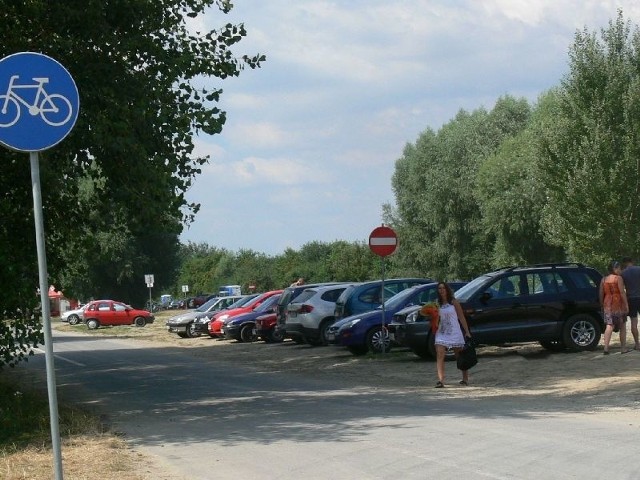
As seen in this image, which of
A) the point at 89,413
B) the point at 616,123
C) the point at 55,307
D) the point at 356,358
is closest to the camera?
the point at 89,413

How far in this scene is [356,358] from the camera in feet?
83.7

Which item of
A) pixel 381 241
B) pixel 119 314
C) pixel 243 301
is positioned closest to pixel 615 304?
pixel 381 241

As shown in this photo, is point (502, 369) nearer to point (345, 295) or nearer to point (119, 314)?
point (345, 295)

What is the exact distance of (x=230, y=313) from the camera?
38.5 meters

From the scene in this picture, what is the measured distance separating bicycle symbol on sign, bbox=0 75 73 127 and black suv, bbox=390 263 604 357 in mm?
15412

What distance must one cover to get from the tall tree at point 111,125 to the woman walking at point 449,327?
4677 millimetres

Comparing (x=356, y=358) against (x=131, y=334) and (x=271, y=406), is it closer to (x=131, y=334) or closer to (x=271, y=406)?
(x=271, y=406)

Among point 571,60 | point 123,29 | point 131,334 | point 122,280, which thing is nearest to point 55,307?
point 122,280

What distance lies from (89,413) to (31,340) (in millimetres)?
1424

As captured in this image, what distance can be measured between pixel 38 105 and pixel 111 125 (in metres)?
8.22

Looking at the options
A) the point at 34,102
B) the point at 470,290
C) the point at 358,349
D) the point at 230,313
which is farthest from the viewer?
the point at 230,313

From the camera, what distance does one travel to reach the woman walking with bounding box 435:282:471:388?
18156mm

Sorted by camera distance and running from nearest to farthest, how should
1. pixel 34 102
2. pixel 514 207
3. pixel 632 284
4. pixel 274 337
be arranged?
pixel 34 102, pixel 632 284, pixel 274 337, pixel 514 207

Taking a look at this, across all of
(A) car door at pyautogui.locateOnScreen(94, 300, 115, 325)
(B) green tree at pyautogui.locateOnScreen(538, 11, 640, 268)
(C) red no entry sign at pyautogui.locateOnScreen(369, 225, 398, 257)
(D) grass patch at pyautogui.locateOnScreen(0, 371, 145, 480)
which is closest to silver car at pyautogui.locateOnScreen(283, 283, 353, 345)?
(C) red no entry sign at pyautogui.locateOnScreen(369, 225, 398, 257)
